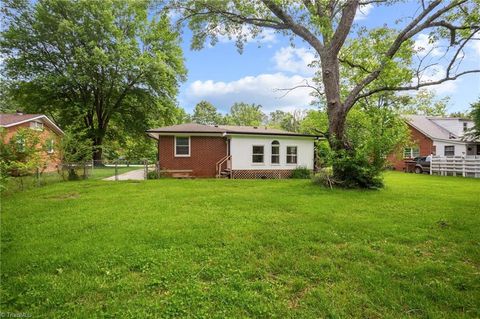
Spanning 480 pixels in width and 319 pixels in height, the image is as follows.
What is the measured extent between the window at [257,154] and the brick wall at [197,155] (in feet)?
5.66

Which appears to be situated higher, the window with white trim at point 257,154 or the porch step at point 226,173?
the window with white trim at point 257,154

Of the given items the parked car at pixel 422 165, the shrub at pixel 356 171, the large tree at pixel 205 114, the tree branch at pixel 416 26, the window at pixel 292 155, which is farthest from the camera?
the large tree at pixel 205 114

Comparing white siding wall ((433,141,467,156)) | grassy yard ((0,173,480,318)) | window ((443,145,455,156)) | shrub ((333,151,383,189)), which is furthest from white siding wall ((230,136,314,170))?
window ((443,145,455,156))

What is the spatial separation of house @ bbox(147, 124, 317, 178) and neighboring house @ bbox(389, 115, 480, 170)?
14196 mm

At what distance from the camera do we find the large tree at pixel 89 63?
75.6ft

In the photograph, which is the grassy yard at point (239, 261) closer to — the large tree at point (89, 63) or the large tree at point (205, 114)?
the large tree at point (89, 63)

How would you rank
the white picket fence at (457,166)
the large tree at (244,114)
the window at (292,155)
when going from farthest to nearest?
the large tree at (244,114), the white picket fence at (457,166), the window at (292,155)

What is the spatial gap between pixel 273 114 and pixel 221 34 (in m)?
63.8

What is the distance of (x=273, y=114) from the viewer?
75812mm

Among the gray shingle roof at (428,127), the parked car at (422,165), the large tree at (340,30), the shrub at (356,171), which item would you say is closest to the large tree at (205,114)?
the gray shingle roof at (428,127)

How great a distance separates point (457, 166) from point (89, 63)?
30.4m

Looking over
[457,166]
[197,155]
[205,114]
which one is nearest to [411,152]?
[457,166]

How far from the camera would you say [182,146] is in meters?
15.4

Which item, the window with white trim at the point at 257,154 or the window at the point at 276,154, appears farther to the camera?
the window at the point at 276,154
